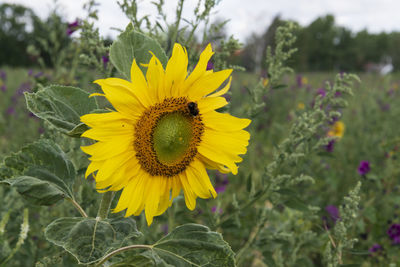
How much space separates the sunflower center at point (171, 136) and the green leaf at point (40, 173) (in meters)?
0.31

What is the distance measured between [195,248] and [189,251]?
0.07 feet

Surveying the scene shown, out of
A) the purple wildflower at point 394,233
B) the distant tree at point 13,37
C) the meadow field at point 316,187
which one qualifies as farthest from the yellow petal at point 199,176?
the distant tree at point 13,37

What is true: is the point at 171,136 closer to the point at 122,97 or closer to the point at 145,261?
the point at 122,97

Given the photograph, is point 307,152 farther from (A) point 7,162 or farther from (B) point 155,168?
(A) point 7,162

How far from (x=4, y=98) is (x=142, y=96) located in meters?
7.58

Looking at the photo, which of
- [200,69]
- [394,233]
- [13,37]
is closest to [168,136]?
[200,69]

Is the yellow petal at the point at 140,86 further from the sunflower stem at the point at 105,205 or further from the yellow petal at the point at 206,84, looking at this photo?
the sunflower stem at the point at 105,205

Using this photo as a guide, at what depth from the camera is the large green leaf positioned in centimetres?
99

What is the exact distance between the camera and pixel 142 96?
0.96 metres

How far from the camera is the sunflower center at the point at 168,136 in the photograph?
101cm

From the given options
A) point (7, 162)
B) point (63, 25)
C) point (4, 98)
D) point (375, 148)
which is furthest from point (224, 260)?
point (4, 98)

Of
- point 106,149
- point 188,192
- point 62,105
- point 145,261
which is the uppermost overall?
point 62,105

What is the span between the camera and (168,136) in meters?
1.04

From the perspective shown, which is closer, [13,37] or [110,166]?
[110,166]
